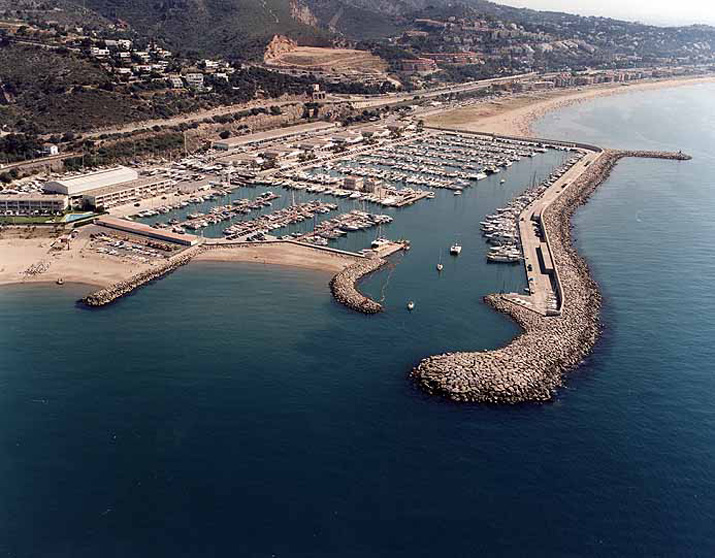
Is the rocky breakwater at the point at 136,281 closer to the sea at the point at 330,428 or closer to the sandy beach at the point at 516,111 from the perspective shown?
the sea at the point at 330,428

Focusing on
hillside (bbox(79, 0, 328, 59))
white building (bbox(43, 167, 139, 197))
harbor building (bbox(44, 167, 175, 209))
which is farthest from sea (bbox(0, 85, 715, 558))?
hillside (bbox(79, 0, 328, 59))

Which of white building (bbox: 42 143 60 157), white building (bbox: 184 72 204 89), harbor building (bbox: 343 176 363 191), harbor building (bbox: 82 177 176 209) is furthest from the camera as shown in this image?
white building (bbox: 184 72 204 89)

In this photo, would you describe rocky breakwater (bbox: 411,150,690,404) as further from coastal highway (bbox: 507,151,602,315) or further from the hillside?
the hillside

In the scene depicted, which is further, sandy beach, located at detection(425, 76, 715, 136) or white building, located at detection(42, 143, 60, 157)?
sandy beach, located at detection(425, 76, 715, 136)

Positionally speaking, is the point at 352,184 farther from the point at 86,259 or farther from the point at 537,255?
the point at 86,259

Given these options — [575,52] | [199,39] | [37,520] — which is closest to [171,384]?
[37,520]
